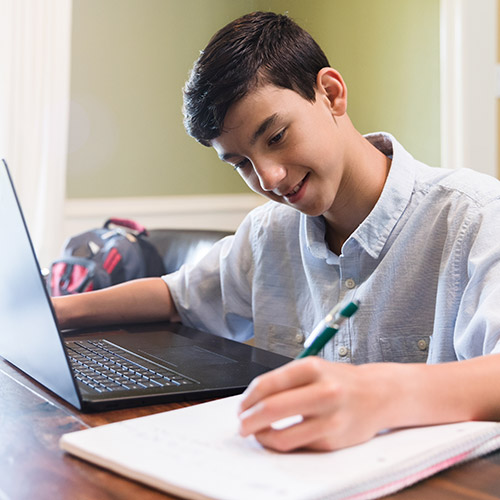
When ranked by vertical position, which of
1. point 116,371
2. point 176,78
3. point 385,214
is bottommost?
point 116,371

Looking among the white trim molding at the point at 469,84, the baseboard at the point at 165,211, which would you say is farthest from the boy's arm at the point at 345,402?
the baseboard at the point at 165,211

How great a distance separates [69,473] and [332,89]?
2.49 ft

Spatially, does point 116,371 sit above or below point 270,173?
below

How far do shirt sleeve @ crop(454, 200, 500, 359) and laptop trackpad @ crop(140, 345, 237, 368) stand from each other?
0.31 metres

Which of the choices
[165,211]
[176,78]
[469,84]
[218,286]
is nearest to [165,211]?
[165,211]

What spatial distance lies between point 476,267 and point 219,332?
63cm

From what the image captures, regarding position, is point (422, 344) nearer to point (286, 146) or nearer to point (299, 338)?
point (299, 338)

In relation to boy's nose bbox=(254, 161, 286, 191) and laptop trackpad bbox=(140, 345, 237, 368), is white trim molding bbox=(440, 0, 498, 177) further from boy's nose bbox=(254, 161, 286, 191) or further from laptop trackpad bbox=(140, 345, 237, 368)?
laptop trackpad bbox=(140, 345, 237, 368)

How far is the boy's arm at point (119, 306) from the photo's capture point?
4.12ft

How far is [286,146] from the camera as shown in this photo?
1.06m

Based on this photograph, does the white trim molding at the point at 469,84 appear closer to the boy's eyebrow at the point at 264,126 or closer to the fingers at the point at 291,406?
the boy's eyebrow at the point at 264,126

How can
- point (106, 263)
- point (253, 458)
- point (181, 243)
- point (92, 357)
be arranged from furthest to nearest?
point (106, 263)
point (181, 243)
point (92, 357)
point (253, 458)

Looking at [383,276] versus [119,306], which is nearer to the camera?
[383,276]

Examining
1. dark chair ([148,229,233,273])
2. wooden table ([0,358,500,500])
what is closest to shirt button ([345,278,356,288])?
wooden table ([0,358,500,500])
